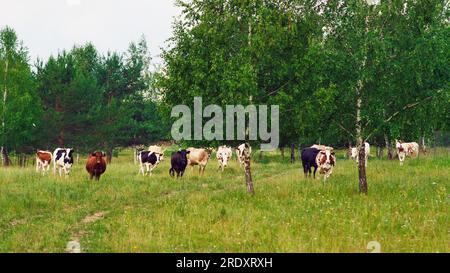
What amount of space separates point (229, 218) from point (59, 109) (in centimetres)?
3403

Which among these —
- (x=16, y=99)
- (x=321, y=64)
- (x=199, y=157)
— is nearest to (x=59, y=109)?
(x=16, y=99)

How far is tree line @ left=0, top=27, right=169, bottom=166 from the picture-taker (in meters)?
38.1

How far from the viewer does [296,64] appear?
59.8 ft

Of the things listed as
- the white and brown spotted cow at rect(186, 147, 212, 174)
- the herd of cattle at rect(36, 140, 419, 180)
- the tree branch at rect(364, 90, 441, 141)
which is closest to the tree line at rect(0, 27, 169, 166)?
the herd of cattle at rect(36, 140, 419, 180)

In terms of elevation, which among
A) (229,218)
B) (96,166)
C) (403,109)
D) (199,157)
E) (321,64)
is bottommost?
(229,218)

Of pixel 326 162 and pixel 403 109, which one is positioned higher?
pixel 403 109

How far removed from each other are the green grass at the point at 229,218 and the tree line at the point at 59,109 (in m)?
18.9

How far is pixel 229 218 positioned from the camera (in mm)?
13328

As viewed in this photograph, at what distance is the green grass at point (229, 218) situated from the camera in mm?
10430

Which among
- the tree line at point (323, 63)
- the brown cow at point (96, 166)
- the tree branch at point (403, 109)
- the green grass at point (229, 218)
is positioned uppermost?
the tree line at point (323, 63)

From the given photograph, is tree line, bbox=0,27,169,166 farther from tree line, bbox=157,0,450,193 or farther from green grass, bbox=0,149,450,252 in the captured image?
tree line, bbox=157,0,450,193

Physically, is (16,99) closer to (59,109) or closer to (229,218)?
(59,109)

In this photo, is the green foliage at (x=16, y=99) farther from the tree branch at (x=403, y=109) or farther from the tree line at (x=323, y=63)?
the tree branch at (x=403, y=109)

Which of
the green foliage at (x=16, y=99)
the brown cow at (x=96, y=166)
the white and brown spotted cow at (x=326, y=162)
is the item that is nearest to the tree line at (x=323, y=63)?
the white and brown spotted cow at (x=326, y=162)
